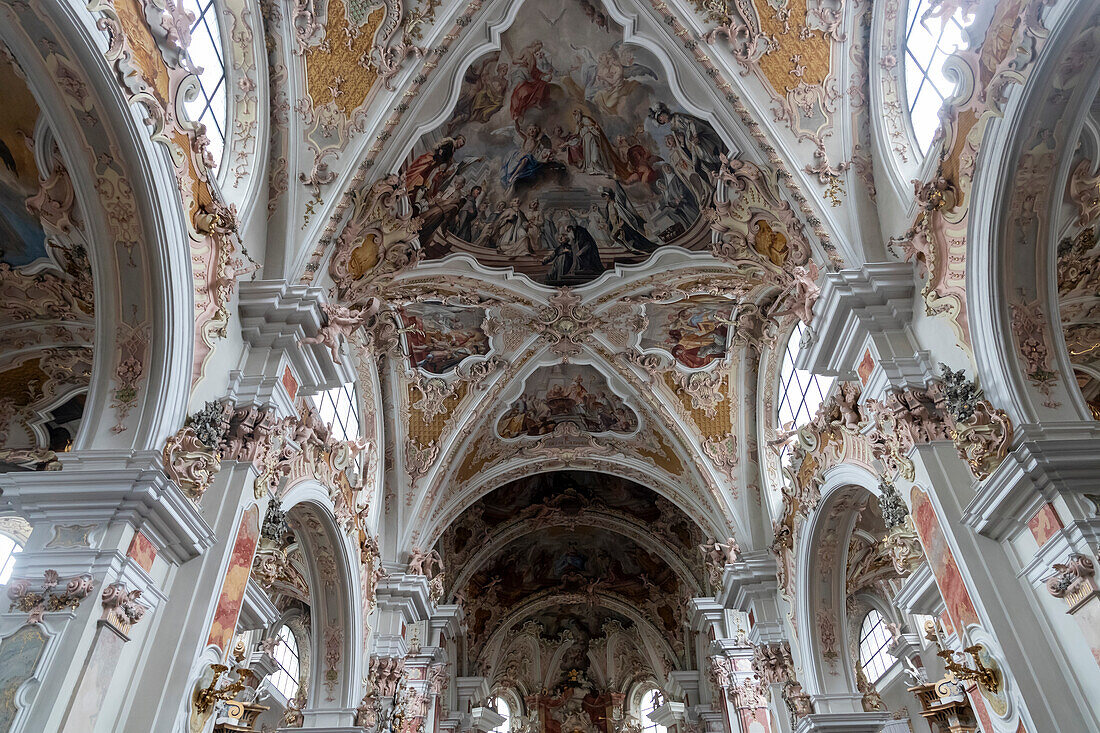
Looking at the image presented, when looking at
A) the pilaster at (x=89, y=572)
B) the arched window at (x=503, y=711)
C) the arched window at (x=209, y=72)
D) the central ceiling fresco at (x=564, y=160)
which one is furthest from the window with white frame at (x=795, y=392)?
the arched window at (x=503, y=711)

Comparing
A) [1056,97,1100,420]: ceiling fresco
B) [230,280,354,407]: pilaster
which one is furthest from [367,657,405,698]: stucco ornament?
[1056,97,1100,420]: ceiling fresco

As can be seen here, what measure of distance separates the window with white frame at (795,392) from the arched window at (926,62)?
4359mm

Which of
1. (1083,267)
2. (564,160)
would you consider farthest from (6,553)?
(1083,267)

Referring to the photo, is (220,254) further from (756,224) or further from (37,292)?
(756,224)

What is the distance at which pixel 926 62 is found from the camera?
853cm

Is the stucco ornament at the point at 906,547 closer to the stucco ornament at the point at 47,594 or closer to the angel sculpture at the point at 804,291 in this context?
the angel sculpture at the point at 804,291

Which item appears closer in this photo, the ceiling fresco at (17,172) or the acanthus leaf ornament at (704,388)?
the ceiling fresco at (17,172)

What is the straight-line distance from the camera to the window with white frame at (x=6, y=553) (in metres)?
11.7

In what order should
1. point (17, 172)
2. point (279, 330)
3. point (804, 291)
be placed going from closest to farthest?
point (17, 172) → point (279, 330) → point (804, 291)

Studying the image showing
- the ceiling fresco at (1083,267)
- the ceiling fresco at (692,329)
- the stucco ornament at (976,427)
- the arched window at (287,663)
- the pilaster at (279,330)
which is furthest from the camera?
the arched window at (287,663)

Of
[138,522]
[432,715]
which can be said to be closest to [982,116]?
[138,522]

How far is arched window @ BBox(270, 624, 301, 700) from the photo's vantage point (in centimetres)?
1951

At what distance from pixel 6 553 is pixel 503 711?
1925 centimetres

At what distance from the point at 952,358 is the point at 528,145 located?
7056mm
